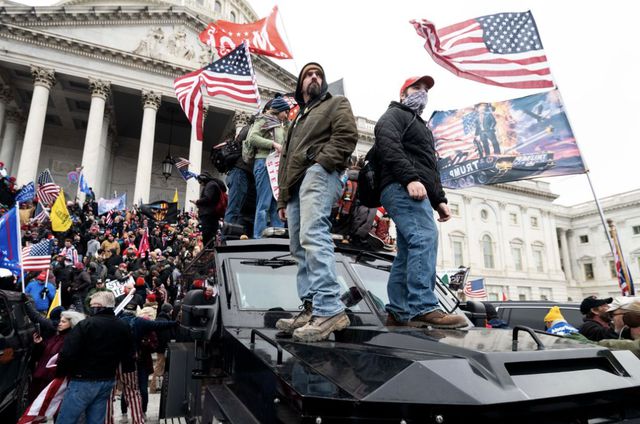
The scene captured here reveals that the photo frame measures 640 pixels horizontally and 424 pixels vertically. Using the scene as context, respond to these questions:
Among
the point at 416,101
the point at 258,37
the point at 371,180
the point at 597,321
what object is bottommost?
the point at 597,321

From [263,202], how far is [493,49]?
19.9 ft

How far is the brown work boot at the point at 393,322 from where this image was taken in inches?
114

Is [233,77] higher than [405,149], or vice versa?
[233,77]

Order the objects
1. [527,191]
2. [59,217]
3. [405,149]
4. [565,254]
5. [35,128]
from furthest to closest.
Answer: [565,254]
[527,191]
[35,128]
[59,217]
[405,149]

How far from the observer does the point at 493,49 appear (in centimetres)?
852

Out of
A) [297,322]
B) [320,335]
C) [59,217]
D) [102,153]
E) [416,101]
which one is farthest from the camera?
[102,153]

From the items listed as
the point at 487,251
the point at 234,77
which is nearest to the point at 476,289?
the point at 234,77

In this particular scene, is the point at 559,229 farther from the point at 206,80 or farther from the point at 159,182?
the point at 206,80

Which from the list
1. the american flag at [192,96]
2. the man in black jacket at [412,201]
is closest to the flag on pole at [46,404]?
the man in black jacket at [412,201]

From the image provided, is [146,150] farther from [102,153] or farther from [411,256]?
[411,256]

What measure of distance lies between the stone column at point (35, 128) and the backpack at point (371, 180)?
85.4 feet

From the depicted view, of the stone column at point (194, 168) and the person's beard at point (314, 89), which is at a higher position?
the stone column at point (194, 168)

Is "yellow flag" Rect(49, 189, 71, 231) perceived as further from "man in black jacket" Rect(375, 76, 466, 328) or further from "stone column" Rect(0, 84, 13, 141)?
"stone column" Rect(0, 84, 13, 141)

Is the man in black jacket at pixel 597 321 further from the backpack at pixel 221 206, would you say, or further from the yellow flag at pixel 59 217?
the yellow flag at pixel 59 217
